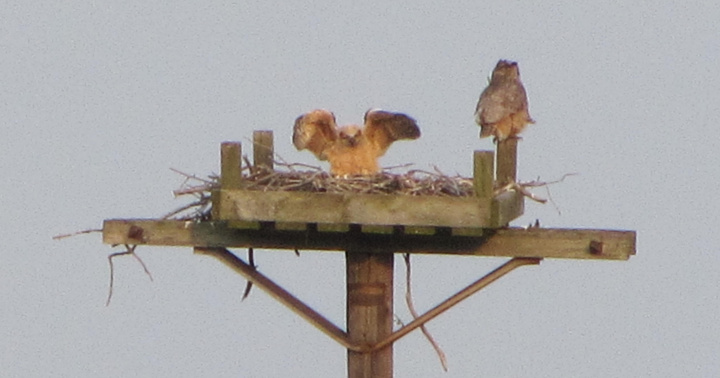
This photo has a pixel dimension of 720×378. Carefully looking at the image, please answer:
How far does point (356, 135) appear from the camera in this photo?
962 centimetres

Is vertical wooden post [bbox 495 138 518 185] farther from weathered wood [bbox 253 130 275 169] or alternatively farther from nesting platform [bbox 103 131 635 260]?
weathered wood [bbox 253 130 275 169]

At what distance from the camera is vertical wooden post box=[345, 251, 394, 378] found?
9.48m

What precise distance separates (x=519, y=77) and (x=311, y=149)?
912 millimetres

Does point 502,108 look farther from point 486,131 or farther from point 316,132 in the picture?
point 316,132

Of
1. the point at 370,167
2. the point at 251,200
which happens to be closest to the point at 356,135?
the point at 370,167

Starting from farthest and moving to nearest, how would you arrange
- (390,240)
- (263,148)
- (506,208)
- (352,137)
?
1. (263,148)
2. (352,137)
3. (390,240)
4. (506,208)

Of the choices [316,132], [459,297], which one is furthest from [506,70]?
[459,297]

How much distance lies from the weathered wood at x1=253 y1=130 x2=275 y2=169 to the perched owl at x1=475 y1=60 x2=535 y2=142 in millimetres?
884

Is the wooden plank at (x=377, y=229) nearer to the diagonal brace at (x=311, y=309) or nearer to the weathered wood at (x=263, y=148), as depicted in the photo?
the diagonal brace at (x=311, y=309)

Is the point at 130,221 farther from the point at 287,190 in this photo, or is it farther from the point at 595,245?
the point at 595,245

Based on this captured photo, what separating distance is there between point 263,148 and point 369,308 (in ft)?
2.69

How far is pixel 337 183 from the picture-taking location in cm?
913

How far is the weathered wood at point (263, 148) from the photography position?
31.9ft

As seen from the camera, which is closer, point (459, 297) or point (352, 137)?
point (459, 297)
